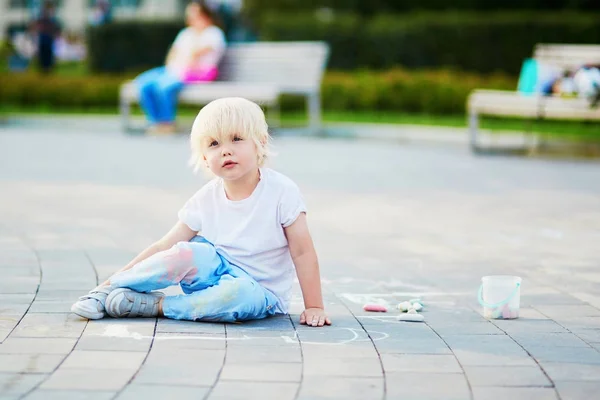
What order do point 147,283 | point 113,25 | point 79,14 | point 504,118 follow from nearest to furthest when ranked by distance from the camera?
point 147,283, point 504,118, point 113,25, point 79,14

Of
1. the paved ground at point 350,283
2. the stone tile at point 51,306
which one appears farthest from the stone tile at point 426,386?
the stone tile at point 51,306

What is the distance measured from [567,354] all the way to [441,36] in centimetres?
1632

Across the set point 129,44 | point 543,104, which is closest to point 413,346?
point 543,104

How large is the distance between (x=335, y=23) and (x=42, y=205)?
1286 centimetres

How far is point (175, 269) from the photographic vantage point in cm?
501

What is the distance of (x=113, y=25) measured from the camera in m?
22.9

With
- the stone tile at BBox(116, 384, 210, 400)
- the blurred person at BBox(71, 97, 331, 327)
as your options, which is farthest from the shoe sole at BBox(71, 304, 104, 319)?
the stone tile at BBox(116, 384, 210, 400)

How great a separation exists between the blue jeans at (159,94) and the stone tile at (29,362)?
11266mm

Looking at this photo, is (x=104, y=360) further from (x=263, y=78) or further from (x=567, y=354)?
(x=263, y=78)

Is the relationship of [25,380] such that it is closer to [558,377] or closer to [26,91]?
[558,377]

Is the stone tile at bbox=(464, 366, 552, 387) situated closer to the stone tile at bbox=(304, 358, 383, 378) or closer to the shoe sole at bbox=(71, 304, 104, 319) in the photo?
the stone tile at bbox=(304, 358, 383, 378)

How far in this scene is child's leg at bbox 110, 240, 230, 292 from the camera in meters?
5.01

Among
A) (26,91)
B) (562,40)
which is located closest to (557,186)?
(562,40)

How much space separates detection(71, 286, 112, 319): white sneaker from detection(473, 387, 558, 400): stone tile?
1.74 m
